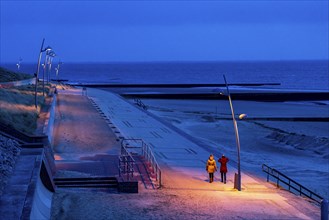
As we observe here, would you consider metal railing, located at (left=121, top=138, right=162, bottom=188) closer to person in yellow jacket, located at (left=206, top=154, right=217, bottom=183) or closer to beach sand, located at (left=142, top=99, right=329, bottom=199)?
person in yellow jacket, located at (left=206, top=154, right=217, bottom=183)

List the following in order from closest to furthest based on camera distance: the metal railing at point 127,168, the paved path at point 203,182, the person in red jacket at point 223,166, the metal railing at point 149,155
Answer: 1. the paved path at point 203,182
2. the metal railing at point 127,168
3. the metal railing at point 149,155
4. the person in red jacket at point 223,166

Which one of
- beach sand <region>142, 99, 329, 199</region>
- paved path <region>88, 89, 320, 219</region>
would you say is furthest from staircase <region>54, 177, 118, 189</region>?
beach sand <region>142, 99, 329, 199</region>

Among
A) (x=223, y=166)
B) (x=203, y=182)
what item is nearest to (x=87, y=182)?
(x=203, y=182)

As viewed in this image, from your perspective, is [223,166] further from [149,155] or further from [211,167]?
[149,155]

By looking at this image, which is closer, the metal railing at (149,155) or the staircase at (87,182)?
the staircase at (87,182)

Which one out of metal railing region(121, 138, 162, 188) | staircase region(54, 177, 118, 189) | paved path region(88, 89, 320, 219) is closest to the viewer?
paved path region(88, 89, 320, 219)

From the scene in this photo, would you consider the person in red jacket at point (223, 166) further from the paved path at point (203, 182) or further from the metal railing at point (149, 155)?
the metal railing at point (149, 155)

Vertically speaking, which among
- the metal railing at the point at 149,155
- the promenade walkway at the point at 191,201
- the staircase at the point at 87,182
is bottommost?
the promenade walkway at the point at 191,201

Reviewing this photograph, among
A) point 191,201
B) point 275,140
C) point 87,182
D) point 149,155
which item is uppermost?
point 275,140

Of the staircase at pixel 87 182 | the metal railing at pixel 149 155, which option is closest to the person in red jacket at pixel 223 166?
the metal railing at pixel 149 155

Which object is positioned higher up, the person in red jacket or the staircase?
the person in red jacket

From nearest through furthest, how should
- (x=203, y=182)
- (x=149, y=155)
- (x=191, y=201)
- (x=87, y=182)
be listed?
(x=191, y=201) < (x=87, y=182) < (x=203, y=182) < (x=149, y=155)

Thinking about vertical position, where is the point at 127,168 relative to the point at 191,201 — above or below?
above

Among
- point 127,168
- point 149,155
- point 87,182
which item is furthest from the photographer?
point 149,155
